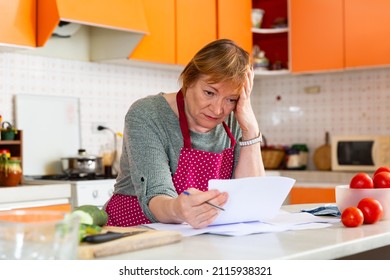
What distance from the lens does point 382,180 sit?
81.8 inches

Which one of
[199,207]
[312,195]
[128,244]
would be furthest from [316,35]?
[128,244]

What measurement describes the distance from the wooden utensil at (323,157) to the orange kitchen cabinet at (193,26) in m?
1.19

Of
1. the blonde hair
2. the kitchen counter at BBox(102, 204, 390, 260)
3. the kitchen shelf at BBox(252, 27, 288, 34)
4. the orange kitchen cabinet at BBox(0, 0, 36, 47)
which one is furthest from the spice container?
the kitchen counter at BBox(102, 204, 390, 260)

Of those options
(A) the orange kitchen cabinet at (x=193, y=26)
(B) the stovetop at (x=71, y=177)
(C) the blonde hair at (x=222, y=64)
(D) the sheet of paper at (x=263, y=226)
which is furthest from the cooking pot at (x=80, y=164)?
(D) the sheet of paper at (x=263, y=226)

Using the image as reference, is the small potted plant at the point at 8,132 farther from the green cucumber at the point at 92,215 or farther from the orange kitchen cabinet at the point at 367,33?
the orange kitchen cabinet at the point at 367,33

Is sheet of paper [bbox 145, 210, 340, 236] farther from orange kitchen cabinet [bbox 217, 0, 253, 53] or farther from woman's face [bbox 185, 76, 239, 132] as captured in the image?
orange kitchen cabinet [bbox 217, 0, 253, 53]

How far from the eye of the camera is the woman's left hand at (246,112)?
2.29 meters

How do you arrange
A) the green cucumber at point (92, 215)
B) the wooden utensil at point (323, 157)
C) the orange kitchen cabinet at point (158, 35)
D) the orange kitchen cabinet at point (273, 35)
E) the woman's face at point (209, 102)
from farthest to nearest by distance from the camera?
the orange kitchen cabinet at point (273, 35) → the wooden utensil at point (323, 157) → the orange kitchen cabinet at point (158, 35) → the woman's face at point (209, 102) → the green cucumber at point (92, 215)

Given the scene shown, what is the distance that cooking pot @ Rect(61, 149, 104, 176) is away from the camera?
13.1 feet

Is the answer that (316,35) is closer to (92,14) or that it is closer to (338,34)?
(338,34)

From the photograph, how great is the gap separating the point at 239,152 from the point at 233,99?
0.25m

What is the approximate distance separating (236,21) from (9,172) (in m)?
2.19

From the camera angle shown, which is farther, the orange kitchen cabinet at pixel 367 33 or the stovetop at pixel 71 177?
the orange kitchen cabinet at pixel 367 33
